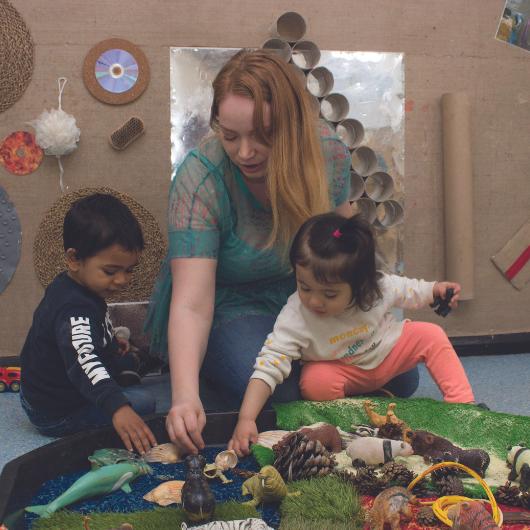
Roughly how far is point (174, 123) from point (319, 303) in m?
1.02

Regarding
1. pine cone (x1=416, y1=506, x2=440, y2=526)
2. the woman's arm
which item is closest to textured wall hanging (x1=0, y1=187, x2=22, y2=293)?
the woman's arm

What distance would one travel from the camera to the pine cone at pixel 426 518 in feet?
3.12

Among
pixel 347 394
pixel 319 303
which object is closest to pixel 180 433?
pixel 319 303

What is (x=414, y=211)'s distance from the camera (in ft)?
7.77

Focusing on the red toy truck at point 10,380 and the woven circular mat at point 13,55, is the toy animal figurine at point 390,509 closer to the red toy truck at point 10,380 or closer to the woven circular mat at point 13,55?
the red toy truck at point 10,380

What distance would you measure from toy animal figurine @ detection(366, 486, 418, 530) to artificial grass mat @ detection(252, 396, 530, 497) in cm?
26

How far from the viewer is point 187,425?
116 cm

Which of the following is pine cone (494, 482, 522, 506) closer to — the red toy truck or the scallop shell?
the scallop shell

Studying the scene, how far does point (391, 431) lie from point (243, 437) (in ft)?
0.85

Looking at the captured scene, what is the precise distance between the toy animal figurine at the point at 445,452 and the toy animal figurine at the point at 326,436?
0.41 feet

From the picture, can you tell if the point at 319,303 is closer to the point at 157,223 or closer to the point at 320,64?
the point at 157,223

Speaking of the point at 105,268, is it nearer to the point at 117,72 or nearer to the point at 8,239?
→ the point at 8,239

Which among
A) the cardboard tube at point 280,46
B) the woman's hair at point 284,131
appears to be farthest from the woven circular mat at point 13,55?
the woman's hair at point 284,131

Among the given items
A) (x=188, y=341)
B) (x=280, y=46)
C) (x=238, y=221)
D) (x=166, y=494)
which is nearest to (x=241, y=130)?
(x=238, y=221)
